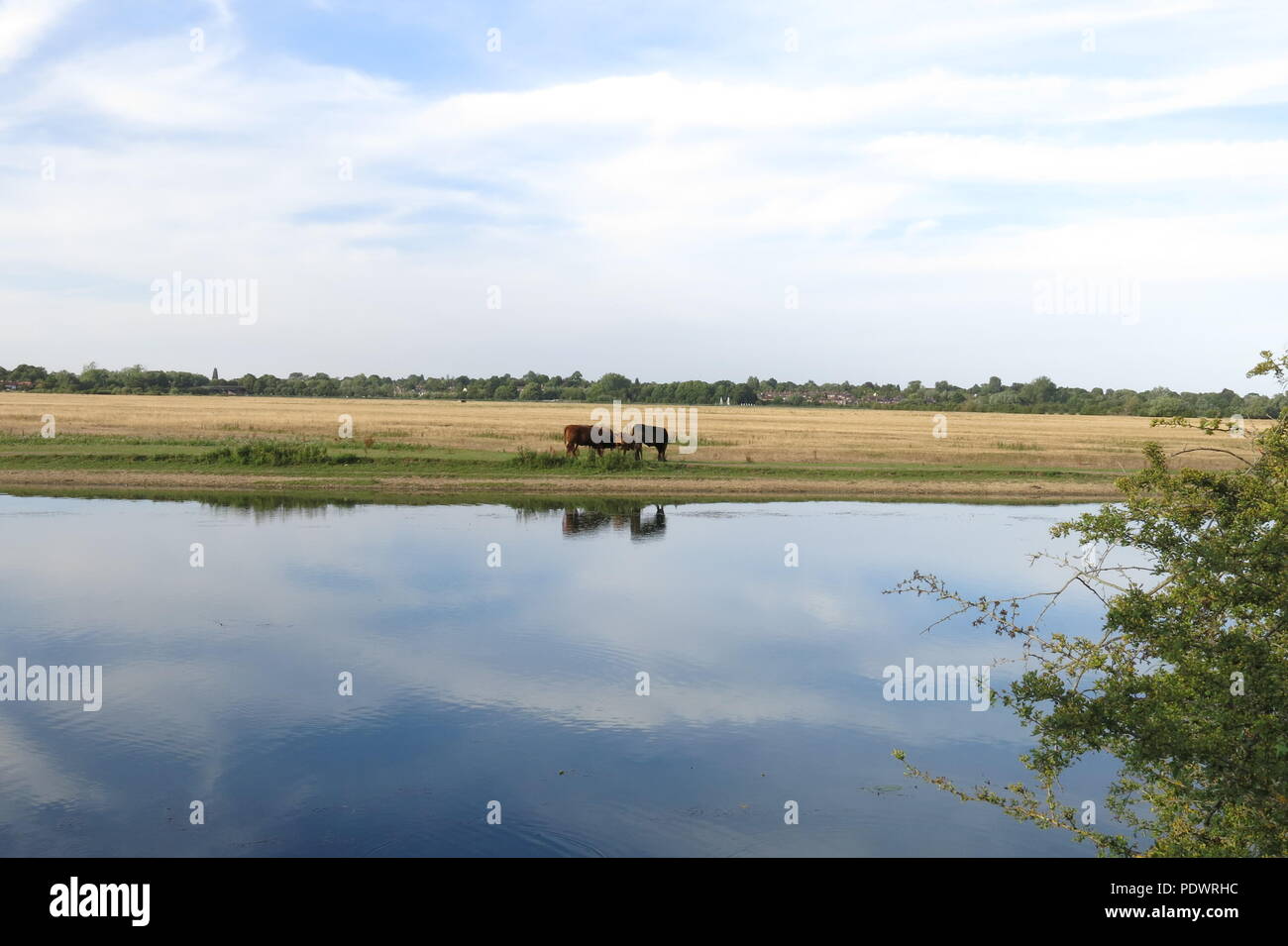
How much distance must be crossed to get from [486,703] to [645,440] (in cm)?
3493

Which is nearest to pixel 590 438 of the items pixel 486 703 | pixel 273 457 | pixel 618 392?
pixel 273 457

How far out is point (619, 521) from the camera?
105ft

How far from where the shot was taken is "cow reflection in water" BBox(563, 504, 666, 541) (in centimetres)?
3003

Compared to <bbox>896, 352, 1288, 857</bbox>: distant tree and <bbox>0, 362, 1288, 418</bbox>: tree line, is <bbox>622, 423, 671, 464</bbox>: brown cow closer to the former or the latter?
<bbox>896, 352, 1288, 857</bbox>: distant tree

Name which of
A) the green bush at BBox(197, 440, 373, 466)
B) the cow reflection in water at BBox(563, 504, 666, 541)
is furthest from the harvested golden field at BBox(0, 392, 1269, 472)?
the cow reflection in water at BBox(563, 504, 666, 541)

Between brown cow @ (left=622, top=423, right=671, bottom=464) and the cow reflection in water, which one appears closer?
the cow reflection in water

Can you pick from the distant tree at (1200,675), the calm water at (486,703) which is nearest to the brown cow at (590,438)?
the calm water at (486,703)

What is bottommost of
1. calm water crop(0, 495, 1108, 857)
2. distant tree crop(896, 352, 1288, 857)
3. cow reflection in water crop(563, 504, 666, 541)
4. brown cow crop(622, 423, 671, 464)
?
calm water crop(0, 495, 1108, 857)

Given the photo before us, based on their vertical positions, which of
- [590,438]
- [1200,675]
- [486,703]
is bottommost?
[486,703]

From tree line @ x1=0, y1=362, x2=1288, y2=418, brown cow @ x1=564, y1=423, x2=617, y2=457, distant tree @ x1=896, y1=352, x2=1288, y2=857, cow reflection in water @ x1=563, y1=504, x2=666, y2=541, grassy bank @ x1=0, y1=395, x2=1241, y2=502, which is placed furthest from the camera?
tree line @ x1=0, y1=362, x2=1288, y2=418

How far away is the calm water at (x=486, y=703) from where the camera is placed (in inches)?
397

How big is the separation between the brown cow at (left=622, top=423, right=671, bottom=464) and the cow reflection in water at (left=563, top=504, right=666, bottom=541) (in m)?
10.3

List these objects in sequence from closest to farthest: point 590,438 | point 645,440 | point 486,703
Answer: point 486,703 < point 590,438 < point 645,440

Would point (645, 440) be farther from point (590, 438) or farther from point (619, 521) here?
point (619, 521)
